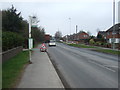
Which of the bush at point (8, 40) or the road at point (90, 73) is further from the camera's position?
the bush at point (8, 40)

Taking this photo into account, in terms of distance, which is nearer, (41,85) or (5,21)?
(41,85)

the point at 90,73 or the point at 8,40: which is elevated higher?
the point at 8,40

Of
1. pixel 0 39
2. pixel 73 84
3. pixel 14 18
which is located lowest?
pixel 73 84

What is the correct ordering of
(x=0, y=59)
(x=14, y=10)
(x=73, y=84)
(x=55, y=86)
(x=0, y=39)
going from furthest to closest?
1. (x=14, y=10)
2. (x=0, y=39)
3. (x=0, y=59)
4. (x=73, y=84)
5. (x=55, y=86)

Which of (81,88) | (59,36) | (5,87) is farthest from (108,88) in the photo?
(59,36)

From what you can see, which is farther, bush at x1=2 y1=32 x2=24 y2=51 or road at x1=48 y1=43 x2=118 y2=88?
bush at x1=2 y1=32 x2=24 y2=51

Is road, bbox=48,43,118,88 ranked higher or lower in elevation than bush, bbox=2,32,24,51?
lower

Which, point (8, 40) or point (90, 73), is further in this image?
point (8, 40)

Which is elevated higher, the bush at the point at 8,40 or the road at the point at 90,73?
the bush at the point at 8,40

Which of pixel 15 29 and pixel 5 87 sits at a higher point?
pixel 15 29

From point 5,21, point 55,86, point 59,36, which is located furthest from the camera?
point 59,36

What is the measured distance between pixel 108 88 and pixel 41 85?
2565 mm

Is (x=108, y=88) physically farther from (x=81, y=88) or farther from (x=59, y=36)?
(x=59, y=36)

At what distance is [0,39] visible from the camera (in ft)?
43.3
